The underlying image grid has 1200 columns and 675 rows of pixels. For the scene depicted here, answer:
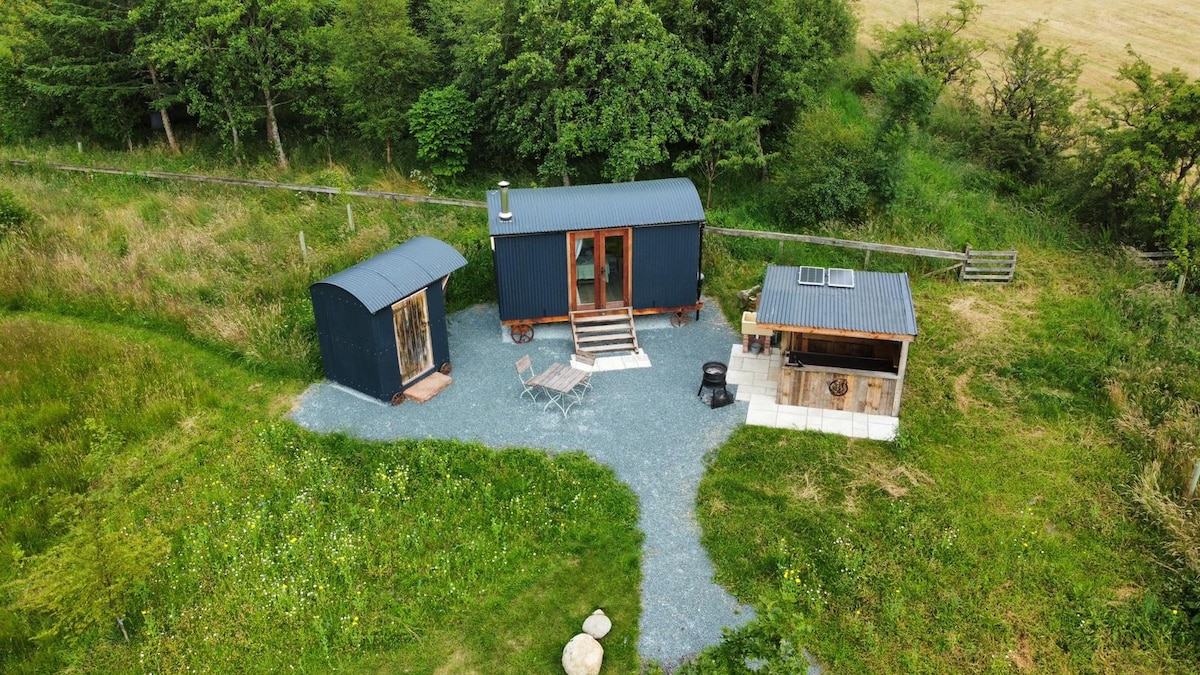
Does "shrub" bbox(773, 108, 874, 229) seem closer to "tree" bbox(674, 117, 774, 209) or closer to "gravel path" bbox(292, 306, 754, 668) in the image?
"tree" bbox(674, 117, 774, 209)

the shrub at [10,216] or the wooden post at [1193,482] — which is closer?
the wooden post at [1193,482]

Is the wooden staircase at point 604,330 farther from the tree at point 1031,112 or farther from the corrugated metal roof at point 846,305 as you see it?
the tree at point 1031,112

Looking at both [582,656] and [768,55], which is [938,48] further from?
[582,656]

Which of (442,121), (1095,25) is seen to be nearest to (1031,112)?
(1095,25)

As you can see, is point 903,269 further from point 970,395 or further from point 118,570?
point 118,570

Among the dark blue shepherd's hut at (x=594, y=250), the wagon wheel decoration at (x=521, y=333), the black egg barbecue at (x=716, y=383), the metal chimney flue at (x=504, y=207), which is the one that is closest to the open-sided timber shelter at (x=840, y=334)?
the black egg barbecue at (x=716, y=383)
